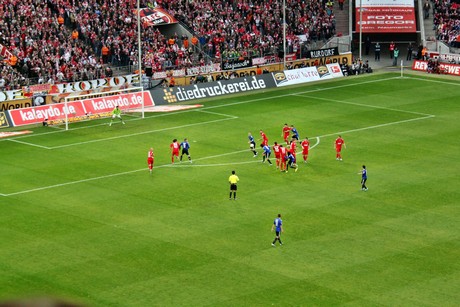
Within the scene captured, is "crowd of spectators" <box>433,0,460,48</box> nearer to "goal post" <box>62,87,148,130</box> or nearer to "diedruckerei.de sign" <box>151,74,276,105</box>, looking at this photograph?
"diedruckerei.de sign" <box>151,74,276,105</box>

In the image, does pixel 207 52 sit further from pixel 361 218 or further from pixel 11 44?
pixel 361 218

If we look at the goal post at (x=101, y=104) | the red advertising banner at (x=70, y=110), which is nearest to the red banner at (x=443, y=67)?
the goal post at (x=101, y=104)

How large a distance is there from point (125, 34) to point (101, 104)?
52.8 ft

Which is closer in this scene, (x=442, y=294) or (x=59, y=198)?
(x=442, y=294)

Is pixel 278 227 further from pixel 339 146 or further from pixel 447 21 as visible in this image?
pixel 447 21

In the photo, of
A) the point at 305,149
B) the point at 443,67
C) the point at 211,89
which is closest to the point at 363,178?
the point at 305,149

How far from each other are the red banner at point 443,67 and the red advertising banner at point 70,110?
31006 millimetres

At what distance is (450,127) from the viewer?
59688 mm

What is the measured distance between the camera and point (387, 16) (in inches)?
3477

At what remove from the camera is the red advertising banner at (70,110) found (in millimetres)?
60094

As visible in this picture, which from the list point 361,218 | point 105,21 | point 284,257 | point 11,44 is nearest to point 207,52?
point 105,21

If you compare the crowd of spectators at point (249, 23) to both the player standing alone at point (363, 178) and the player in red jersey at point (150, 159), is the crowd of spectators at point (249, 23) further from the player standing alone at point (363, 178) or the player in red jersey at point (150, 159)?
the player standing alone at point (363, 178)

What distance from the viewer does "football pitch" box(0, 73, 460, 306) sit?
94.7 feet

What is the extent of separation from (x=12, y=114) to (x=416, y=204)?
31187 millimetres
